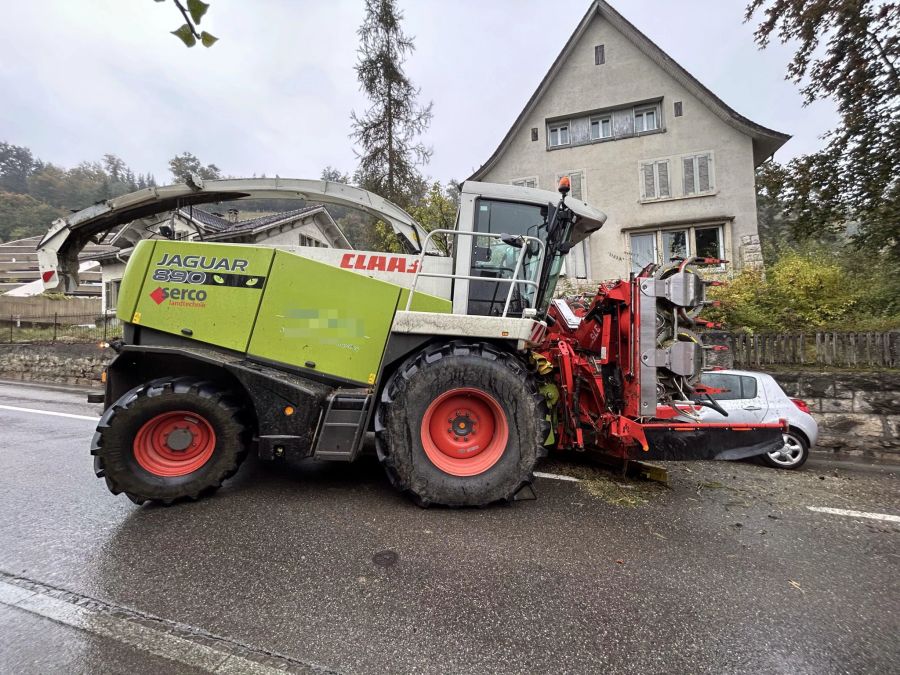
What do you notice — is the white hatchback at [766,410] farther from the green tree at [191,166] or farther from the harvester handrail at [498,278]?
the green tree at [191,166]

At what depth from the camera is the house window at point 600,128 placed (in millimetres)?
14844

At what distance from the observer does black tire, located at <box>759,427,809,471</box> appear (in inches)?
198

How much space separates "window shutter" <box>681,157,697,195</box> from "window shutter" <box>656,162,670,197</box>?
20.8 inches

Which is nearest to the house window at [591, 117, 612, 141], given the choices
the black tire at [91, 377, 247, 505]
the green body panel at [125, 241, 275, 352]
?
the green body panel at [125, 241, 275, 352]

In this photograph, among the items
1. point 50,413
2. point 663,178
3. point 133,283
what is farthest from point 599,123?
point 50,413

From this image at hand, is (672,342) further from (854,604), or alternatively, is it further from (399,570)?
(399,570)

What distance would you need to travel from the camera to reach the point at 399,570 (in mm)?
2428

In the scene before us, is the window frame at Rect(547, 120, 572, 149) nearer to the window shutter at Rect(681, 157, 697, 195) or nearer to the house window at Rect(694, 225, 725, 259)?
the window shutter at Rect(681, 157, 697, 195)

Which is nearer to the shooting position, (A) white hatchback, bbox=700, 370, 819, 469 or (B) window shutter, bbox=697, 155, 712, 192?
(A) white hatchback, bbox=700, 370, 819, 469

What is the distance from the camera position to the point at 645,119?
1456 centimetres

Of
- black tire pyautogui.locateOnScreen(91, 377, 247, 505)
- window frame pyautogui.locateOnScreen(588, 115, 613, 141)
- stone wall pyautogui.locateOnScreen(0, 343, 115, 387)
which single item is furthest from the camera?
window frame pyautogui.locateOnScreen(588, 115, 613, 141)

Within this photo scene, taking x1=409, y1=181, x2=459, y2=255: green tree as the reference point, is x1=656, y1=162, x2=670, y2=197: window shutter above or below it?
above

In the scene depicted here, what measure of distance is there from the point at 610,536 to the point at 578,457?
1777 mm

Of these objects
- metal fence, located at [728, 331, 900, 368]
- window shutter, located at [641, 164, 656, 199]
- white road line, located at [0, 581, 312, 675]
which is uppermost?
window shutter, located at [641, 164, 656, 199]
